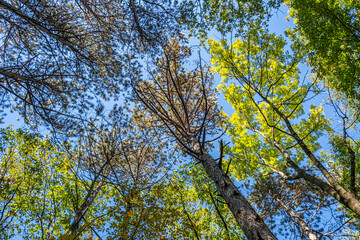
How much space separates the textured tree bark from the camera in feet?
5.85

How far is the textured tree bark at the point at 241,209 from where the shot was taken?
1783 mm

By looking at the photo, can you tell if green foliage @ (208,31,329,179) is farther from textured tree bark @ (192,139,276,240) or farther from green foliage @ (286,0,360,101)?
textured tree bark @ (192,139,276,240)

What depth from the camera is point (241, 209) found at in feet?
6.95

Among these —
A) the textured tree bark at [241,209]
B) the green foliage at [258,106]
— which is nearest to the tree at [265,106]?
the green foliage at [258,106]

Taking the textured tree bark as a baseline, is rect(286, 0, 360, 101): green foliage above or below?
above

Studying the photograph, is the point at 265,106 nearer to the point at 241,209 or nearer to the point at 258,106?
the point at 258,106

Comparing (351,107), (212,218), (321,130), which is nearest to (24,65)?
(212,218)

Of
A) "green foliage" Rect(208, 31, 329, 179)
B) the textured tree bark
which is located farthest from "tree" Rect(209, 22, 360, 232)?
the textured tree bark

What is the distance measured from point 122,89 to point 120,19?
251 cm

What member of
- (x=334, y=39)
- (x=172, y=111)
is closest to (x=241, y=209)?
(x=172, y=111)

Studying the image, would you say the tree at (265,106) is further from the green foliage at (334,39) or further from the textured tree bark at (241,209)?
the textured tree bark at (241,209)

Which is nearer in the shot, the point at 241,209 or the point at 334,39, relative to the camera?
the point at 241,209

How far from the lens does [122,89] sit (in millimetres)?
5730

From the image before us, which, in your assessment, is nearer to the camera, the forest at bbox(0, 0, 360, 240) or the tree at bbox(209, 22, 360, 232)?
the forest at bbox(0, 0, 360, 240)
